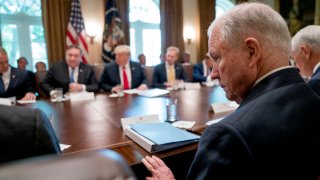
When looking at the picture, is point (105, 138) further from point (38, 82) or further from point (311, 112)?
point (38, 82)

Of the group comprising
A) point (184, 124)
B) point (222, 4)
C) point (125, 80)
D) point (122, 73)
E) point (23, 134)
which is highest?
point (222, 4)

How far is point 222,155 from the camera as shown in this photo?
2.46 ft

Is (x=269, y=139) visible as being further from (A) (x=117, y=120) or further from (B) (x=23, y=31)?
(B) (x=23, y=31)

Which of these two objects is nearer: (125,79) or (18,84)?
(18,84)

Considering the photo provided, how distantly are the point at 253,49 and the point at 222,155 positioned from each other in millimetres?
369

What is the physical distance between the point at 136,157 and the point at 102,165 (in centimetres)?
102

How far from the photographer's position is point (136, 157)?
4.22 ft

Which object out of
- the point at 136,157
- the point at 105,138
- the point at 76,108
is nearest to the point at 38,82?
the point at 76,108

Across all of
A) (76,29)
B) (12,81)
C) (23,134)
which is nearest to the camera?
(23,134)

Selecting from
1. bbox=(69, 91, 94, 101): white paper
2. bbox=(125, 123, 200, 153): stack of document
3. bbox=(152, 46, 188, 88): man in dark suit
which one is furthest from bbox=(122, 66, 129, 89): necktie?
bbox=(125, 123, 200, 153): stack of document

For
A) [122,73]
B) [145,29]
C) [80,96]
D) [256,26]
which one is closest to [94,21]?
[145,29]

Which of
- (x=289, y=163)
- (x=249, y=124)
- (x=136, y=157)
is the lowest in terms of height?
(x=136, y=157)

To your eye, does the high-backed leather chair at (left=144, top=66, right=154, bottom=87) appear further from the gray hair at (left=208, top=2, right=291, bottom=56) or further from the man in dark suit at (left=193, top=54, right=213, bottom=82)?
the gray hair at (left=208, top=2, right=291, bottom=56)

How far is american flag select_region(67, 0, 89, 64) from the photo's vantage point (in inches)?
251
